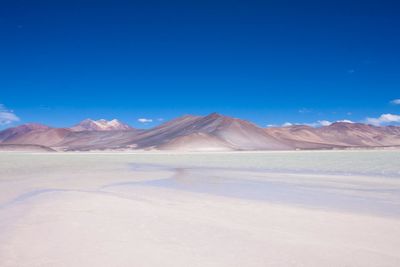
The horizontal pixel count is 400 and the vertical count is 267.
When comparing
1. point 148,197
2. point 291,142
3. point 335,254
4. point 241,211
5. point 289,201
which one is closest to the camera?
point 335,254

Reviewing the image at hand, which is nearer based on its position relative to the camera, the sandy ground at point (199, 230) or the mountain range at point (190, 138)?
the sandy ground at point (199, 230)

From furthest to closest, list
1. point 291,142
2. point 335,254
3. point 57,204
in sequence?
point 291,142
point 57,204
point 335,254

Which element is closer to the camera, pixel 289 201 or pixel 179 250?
pixel 179 250

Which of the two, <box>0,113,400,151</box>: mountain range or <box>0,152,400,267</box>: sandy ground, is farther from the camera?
<box>0,113,400,151</box>: mountain range

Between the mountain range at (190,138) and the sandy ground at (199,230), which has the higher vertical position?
the mountain range at (190,138)

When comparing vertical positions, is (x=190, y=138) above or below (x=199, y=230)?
above

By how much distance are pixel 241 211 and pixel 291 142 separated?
5917 inches

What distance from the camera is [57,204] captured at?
931 cm

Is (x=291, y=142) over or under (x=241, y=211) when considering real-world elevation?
over

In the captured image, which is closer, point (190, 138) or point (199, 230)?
point (199, 230)

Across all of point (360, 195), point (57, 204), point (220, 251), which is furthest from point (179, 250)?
point (360, 195)

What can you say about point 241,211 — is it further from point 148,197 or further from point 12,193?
point 12,193

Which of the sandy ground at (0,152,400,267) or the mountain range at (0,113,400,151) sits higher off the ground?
the mountain range at (0,113,400,151)

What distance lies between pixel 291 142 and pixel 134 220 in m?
152
